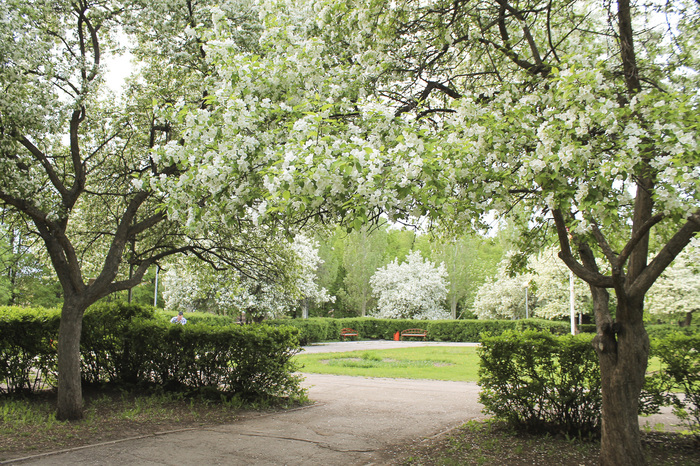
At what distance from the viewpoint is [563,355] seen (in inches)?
241

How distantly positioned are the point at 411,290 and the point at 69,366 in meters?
32.8

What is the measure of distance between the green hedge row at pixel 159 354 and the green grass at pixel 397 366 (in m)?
2.57

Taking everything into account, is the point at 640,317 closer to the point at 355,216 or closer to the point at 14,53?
the point at 355,216

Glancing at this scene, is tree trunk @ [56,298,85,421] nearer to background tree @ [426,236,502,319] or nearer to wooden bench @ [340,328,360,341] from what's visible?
wooden bench @ [340,328,360,341]

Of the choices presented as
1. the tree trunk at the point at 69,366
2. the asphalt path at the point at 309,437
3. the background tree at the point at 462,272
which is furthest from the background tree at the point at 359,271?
Answer: the tree trunk at the point at 69,366

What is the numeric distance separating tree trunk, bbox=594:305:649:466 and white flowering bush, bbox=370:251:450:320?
3399cm

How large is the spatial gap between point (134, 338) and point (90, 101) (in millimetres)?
4368

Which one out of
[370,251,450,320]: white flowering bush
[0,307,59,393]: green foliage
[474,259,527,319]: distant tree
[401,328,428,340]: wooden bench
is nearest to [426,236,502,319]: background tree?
[370,251,450,320]: white flowering bush

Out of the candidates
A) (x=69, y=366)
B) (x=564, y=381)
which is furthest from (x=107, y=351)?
(x=564, y=381)

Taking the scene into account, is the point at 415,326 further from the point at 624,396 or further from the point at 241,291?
the point at 624,396

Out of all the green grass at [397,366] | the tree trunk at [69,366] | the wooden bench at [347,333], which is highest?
the tree trunk at [69,366]

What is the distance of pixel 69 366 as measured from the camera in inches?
288

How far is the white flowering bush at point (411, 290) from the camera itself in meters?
38.8

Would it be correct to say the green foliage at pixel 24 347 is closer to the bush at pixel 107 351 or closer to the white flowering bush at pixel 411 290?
the bush at pixel 107 351
